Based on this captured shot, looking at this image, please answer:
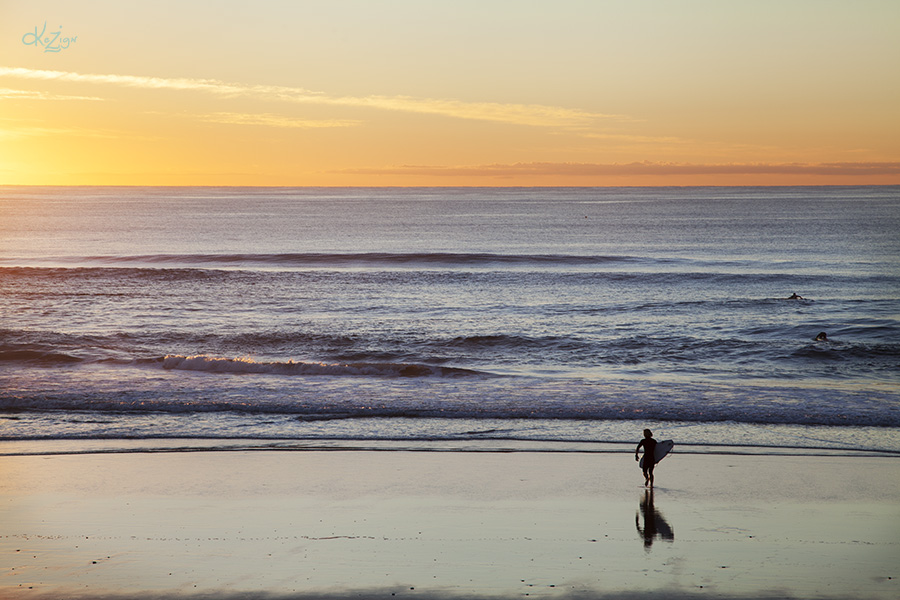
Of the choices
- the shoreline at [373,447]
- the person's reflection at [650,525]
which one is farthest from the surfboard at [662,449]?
the shoreline at [373,447]

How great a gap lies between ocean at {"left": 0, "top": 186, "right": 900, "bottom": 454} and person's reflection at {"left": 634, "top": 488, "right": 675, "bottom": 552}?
11.1 ft

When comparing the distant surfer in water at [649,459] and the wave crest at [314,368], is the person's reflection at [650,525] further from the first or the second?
the wave crest at [314,368]

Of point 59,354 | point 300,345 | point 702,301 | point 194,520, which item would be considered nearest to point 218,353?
point 300,345

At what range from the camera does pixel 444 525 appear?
9.93 metres

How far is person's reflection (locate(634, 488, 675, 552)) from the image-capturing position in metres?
9.51

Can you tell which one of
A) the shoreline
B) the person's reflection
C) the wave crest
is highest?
the wave crest

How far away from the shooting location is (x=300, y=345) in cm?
A: 2647

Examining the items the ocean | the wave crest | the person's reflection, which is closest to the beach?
the person's reflection

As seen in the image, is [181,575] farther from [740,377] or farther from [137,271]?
[137,271]

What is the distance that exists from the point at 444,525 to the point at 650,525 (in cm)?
278

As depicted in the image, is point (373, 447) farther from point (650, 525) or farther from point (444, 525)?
point (650, 525)

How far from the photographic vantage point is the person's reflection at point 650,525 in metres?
9.51

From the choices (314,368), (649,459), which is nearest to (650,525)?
(649,459)

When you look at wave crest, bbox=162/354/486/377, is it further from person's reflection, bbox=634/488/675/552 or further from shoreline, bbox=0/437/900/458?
person's reflection, bbox=634/488/675/552
